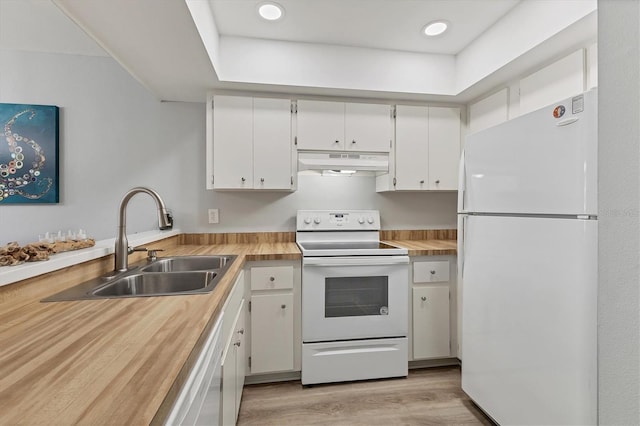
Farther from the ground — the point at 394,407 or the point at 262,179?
the point at 262,179

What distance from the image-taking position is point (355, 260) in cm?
202

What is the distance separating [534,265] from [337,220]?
147 cm

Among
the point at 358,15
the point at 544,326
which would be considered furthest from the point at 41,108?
the point at 544,326

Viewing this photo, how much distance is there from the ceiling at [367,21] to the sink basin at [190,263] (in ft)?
4.99

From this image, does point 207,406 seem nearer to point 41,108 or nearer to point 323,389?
point 323,389

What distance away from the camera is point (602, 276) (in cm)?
53

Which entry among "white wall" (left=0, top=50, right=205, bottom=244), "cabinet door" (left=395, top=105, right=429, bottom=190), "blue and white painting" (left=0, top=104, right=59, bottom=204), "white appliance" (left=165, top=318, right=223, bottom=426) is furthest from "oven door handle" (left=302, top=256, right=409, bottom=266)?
"blue and white painting" (left=0, top=104, right=59, bottom=204)

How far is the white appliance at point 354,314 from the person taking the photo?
1986mm

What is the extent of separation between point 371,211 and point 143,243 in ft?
5.71

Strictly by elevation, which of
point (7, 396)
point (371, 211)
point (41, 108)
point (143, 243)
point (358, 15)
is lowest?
point (7, 396)

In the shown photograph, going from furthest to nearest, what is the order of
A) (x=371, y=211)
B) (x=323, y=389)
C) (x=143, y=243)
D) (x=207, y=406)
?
(x=371, y=211)
(x=323, y=389)
(x=143, y=243)
(x=207, y=406)

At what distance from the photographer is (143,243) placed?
5.85 feet

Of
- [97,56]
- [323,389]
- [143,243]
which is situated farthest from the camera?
[97,56]

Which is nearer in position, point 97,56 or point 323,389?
point 323,389
